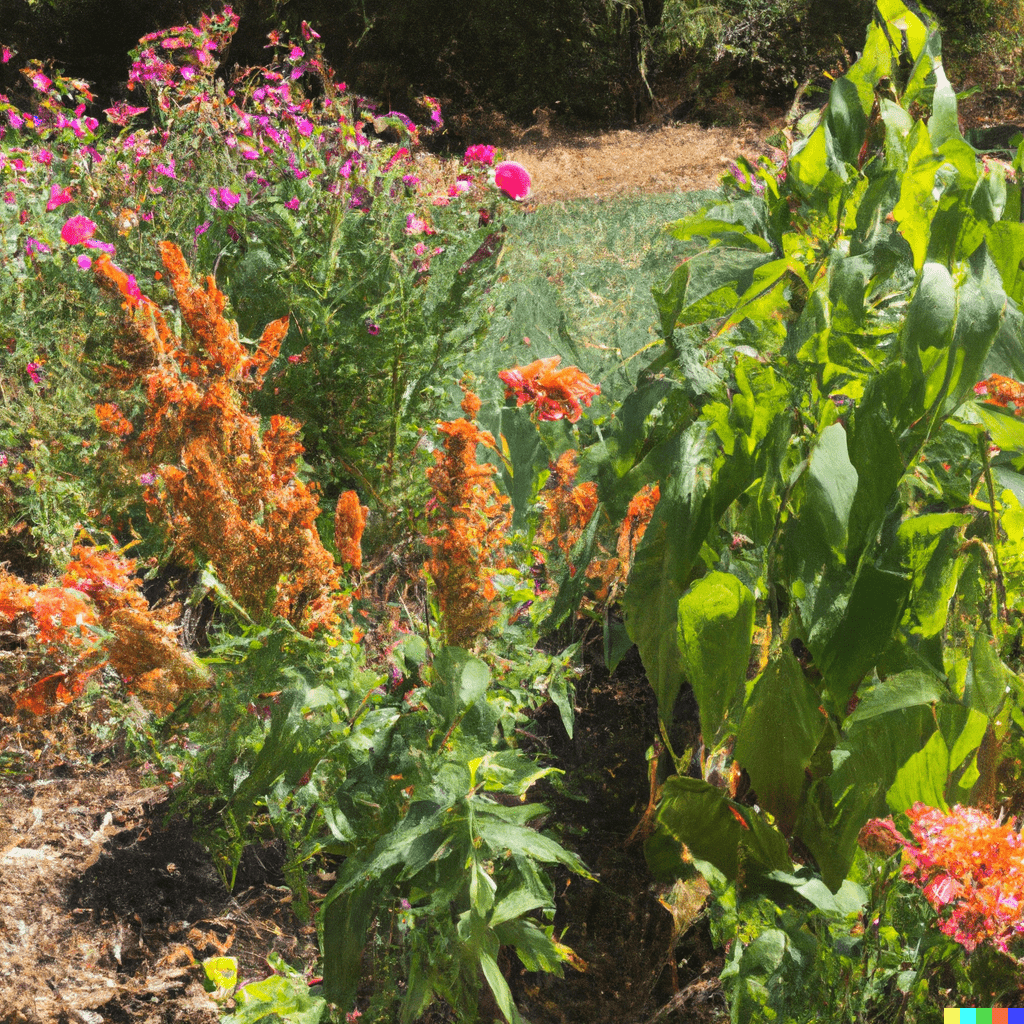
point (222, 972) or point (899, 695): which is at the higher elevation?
point (899, 695)

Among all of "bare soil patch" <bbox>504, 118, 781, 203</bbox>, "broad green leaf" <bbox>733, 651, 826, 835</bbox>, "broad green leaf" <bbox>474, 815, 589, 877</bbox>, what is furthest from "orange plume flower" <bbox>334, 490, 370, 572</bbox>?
"bare soil patch" <bbox>504, 118, 781, 203</bbox>

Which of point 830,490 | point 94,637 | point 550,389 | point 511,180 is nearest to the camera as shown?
point 830,490

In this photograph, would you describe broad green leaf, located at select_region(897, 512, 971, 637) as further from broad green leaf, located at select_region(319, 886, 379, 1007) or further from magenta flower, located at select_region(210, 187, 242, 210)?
magenta flower, located at select_region(210, 187, 242, 210)

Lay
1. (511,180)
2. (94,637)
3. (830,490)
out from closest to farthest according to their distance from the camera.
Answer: (830,490)
(94,637)
(511,180)

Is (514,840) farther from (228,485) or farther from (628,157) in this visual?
(628,157)

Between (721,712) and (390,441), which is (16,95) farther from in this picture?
(721,712)

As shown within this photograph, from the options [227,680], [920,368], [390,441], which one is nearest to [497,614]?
[227,680]

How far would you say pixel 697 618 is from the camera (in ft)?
2.62

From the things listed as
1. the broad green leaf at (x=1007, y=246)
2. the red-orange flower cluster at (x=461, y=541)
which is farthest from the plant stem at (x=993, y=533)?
the red-orange flower cluster at (x=461, y=541)

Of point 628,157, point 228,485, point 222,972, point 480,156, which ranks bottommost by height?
point 628,157

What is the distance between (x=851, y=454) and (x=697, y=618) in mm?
179

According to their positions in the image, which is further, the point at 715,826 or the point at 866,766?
the point at 715,826

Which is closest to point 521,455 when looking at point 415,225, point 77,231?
A: point 415,225

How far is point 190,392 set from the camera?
4.28ft
